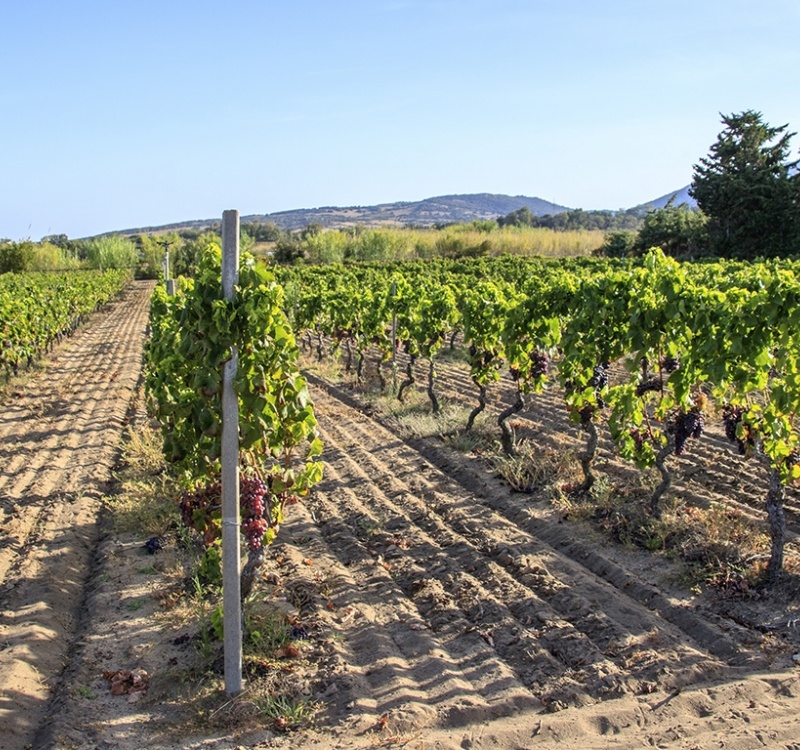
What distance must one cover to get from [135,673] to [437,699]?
1901mm

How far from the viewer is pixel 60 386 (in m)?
14.5

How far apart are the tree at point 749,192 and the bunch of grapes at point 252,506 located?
1295 inches

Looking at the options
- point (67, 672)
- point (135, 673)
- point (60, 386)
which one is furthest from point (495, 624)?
point (60, 386)

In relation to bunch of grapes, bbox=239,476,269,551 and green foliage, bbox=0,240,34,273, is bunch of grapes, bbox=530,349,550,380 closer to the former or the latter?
bunch of grapes, bbox=239,476,269,551

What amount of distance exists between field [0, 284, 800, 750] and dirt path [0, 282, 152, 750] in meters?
0.03

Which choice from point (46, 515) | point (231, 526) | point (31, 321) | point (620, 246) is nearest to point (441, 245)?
point (620, 246)

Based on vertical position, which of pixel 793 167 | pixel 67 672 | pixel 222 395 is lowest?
pixel 67 672

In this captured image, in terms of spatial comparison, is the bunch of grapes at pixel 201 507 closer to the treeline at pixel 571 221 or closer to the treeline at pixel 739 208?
the treeline at pixel 739 208

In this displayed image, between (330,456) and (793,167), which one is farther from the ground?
(793,167)

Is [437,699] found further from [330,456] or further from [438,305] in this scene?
[438,305]

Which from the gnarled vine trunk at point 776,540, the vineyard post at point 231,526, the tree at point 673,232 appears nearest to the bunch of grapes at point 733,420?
the gnarled vine trunk at point 776,540

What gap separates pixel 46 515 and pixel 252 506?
3742 mm

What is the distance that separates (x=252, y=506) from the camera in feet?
14.6

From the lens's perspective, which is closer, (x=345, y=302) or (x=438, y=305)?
(x=438, y=305)
